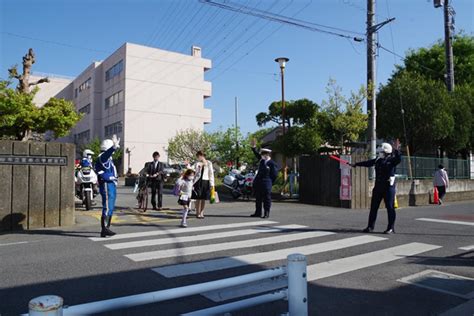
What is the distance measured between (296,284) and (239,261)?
9.65 ft

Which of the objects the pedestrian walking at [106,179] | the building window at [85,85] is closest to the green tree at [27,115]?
the pedestrian walking at [106,179]

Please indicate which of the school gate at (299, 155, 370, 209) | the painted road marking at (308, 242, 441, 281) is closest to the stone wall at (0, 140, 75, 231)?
the painted road marking at (308, 242, 441, 281)

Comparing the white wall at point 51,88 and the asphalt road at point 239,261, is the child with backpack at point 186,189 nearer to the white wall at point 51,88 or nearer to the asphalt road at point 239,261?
the asphalt road at point 239,261

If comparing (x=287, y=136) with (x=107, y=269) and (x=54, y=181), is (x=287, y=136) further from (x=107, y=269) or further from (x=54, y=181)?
(x=107, y=269)

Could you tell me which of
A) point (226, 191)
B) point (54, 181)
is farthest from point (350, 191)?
point (54, 181)

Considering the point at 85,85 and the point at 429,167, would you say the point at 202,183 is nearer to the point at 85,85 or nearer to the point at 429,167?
the point at 429,167

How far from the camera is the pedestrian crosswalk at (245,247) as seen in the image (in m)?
5.70

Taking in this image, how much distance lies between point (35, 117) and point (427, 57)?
1154 inches

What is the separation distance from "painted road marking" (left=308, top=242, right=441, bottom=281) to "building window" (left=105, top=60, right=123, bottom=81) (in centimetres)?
4342

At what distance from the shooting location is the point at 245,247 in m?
6.94

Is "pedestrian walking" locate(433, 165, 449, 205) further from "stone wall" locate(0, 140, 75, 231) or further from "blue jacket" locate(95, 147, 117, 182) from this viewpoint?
"stone wall" locate(0, 140, 75, 231)

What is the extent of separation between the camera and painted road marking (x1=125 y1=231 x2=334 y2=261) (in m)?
6.22

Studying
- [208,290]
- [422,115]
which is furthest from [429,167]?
[208,290]

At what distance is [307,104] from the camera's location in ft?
107
